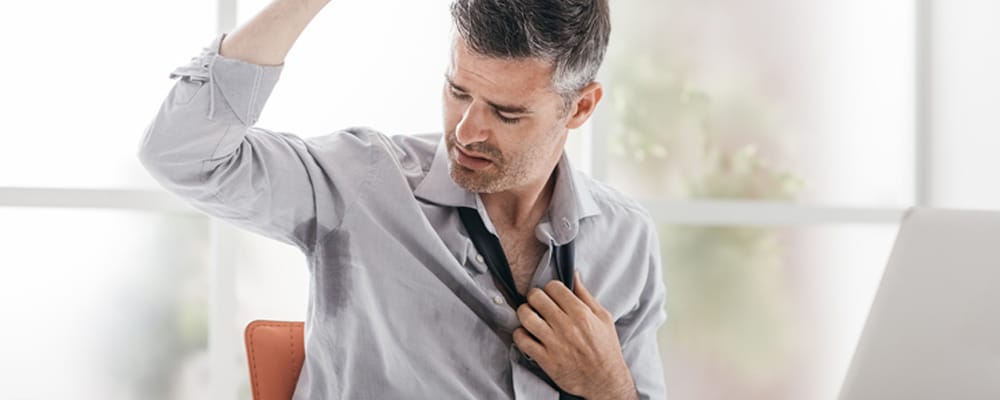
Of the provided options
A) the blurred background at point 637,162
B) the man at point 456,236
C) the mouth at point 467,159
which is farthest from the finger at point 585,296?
the blurred background at point 637,162

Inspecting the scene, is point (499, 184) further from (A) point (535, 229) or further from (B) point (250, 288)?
(B) point (250, 288)

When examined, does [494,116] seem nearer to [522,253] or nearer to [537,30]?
[537,30]

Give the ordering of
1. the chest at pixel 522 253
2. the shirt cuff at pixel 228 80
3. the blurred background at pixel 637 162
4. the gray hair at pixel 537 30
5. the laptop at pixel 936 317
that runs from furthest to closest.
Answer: the blurred background at pixel 637 162 < the chest at pixel 522 253 < the gray hair at pixel 537 30 < the laptop at pixel 936 317 < the shirt cuff at pixel 228 80

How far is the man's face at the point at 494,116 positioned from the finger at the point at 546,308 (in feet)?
0.65

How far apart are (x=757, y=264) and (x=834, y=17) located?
771 millimetres

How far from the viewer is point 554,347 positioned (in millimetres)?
1833

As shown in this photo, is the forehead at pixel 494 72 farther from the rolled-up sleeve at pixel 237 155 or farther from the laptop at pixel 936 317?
the laptop at pixel 936 317

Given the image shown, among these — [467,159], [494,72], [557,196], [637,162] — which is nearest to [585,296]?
[557,196]

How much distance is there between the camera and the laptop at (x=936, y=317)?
5.55ft

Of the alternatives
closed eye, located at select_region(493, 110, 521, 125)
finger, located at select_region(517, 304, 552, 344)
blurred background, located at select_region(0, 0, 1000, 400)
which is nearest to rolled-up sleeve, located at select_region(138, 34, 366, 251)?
closed eye, located at select_region(493, 110, 521, 125)

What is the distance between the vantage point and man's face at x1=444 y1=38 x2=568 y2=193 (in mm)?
1825

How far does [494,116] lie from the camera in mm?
1854

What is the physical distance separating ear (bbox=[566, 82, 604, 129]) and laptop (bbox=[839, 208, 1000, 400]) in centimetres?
59

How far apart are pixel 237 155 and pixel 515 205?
56 cm
